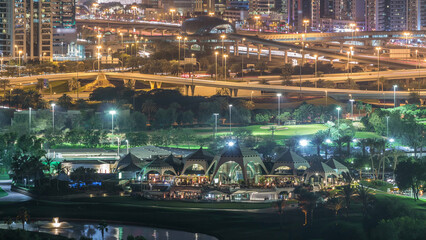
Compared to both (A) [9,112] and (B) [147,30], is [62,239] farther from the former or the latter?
(B) [147,30]

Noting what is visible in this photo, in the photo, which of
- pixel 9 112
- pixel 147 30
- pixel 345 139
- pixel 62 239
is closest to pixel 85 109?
pixel 9 112

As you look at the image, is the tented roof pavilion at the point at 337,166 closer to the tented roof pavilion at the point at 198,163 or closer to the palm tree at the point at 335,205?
the tented roof pavilion at the point at 198,163

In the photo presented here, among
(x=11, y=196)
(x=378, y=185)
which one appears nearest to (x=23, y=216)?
(x=11, y=196)

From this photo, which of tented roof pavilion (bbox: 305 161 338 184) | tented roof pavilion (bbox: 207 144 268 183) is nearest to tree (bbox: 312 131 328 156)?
tented roof pavilion (bbox: 305 161 338 184)

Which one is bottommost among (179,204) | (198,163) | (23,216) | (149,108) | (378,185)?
(179,204)

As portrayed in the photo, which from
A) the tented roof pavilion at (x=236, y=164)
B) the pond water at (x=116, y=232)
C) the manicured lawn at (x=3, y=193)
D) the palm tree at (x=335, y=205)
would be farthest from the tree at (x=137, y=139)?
the palm tree at (x=335, y=205)

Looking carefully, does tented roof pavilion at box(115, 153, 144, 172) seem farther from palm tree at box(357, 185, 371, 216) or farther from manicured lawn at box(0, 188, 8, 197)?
palm tree at box(357, 185, 371, 216)

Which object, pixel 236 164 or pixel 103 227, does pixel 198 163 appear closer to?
pixel 236 164
